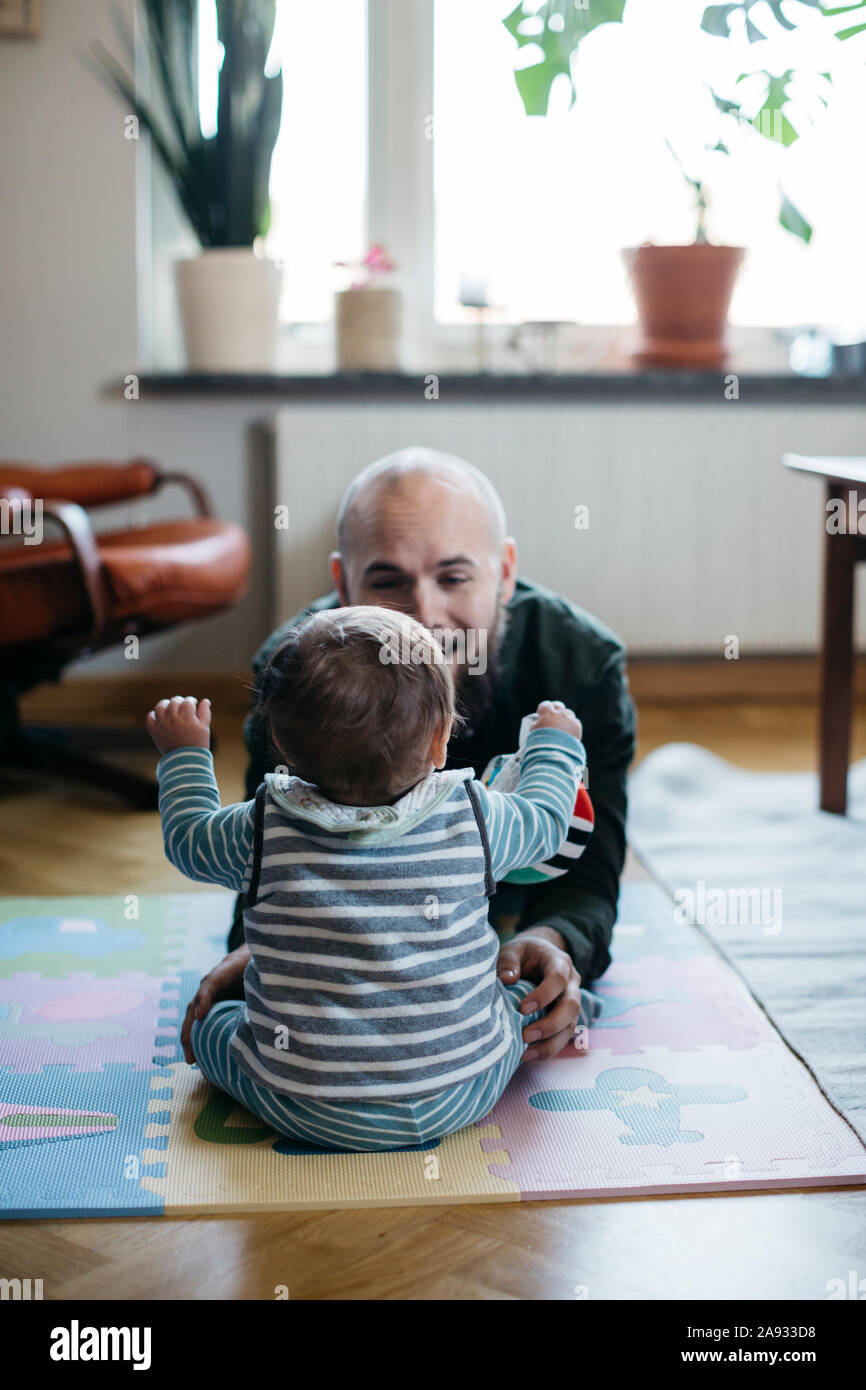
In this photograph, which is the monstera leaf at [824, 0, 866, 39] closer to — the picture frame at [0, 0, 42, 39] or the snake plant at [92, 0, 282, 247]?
the snake plant at [92, 0, 282, 247]

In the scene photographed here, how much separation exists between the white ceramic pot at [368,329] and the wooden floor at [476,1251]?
7.94ft

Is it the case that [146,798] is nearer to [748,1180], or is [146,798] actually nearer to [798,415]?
[748,1180]

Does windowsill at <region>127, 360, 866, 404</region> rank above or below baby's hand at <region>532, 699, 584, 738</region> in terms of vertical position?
above

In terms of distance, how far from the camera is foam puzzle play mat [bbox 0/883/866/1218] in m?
1.19

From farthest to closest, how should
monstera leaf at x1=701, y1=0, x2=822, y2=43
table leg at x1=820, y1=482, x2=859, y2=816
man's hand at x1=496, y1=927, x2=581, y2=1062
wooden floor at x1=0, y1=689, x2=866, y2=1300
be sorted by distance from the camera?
monstera leaf at x1=701, y1=0, x2=822, y2=43 → table leg at x1=820, y1=482, x2=859, y2=816 → man's hand at x1=496, y1=927, x2=581, y2=1062 → wooden floor at x1=0, y1=689, x2=866, y2=1300

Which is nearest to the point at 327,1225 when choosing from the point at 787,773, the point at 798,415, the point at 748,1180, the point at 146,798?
the point at 748,1180

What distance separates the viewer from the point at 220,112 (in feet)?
9.81

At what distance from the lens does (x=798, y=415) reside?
3301 mm

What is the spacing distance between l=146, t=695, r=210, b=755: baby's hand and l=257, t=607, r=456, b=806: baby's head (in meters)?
0.11

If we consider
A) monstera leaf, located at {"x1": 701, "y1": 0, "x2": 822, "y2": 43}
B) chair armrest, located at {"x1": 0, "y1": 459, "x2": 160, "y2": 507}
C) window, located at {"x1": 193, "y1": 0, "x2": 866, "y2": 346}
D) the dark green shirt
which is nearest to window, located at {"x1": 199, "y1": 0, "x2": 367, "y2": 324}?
window, located at {"x1": 193, "y1": 0, "x2": 866, "y2": 346}

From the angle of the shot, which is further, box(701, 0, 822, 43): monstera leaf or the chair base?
box(701, 0, 822, 43): monstera leaf

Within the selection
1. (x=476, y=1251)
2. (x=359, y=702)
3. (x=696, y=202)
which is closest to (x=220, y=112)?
(x=696, y=202)

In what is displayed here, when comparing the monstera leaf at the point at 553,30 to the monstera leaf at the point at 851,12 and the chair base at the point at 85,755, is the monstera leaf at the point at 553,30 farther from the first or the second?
the chair base at the point at 85,755

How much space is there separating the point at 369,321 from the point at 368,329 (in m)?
0.02
